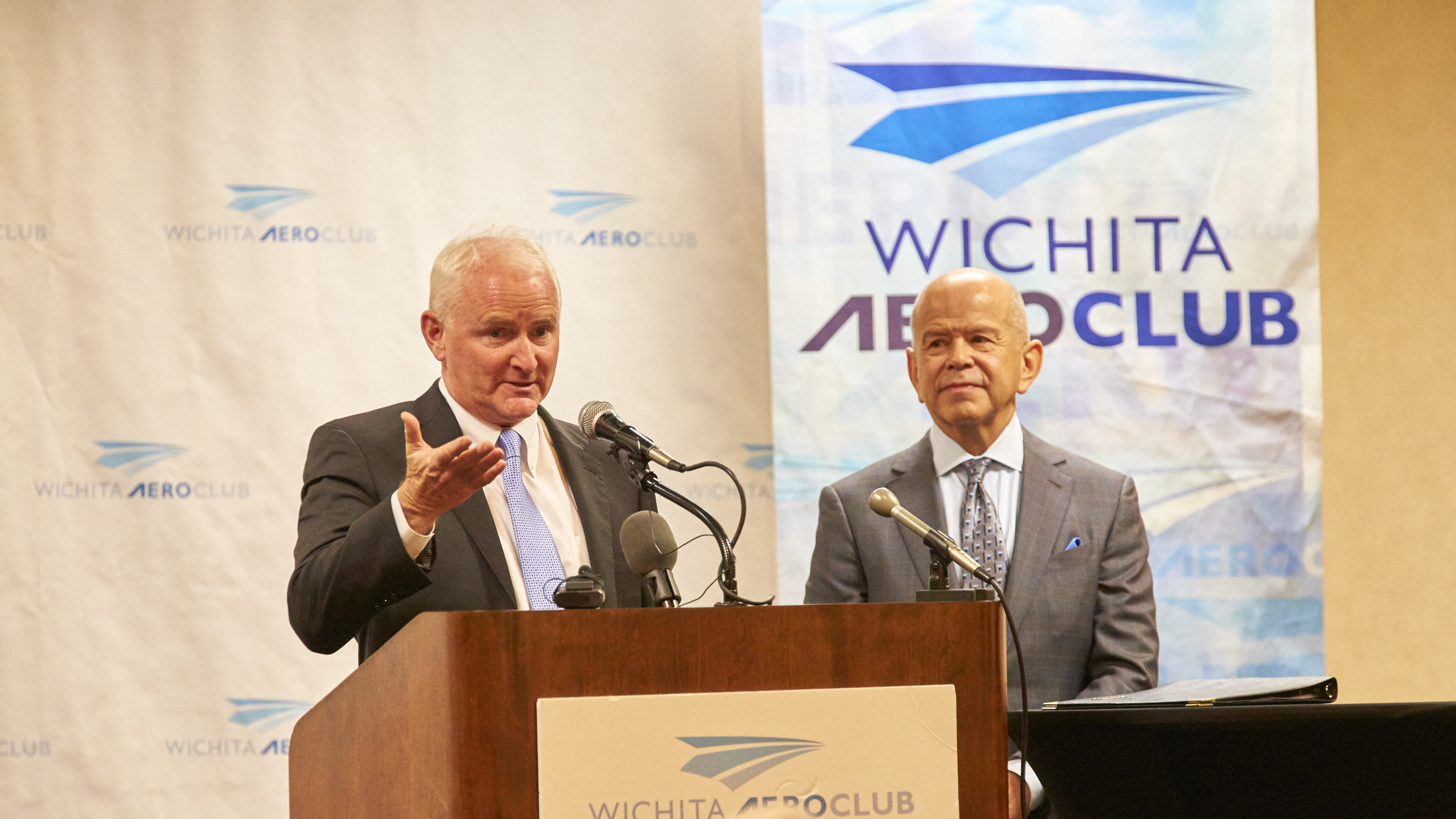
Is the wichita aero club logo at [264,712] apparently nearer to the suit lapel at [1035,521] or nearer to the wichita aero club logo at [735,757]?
the suit lapel at [1035,521]

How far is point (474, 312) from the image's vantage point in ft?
8.74

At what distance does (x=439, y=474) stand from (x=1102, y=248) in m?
2.68

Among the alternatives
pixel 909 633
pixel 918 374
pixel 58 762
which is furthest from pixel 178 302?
pixel 909 633

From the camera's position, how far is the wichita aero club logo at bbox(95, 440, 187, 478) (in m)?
3.71

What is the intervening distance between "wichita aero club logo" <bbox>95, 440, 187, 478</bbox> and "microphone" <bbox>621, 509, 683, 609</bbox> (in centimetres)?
239

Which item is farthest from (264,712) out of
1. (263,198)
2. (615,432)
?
(615,432)

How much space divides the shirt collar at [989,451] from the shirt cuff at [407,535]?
5.31 feet

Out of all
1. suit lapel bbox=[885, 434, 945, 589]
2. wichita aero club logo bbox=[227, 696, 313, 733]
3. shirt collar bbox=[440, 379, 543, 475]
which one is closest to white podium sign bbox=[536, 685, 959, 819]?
shirt collar bbox=[440, 379, 543, 475]

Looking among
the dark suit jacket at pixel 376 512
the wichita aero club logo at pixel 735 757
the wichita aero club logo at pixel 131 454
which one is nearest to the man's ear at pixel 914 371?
the dark suit jacket at pixel 376 512

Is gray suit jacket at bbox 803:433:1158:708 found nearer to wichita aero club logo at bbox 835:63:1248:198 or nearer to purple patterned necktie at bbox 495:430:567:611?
purple patterned necktie at bbox 495:430:567:611

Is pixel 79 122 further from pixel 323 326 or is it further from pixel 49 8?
pixel 323 326

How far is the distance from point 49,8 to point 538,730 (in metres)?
3.35

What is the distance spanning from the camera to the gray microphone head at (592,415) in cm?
202

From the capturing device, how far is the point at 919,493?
3207mm
